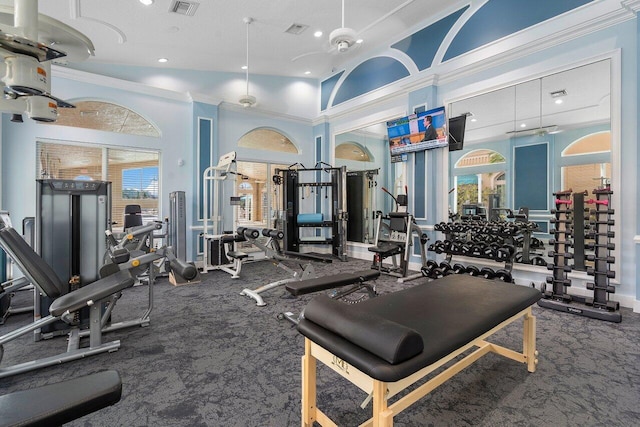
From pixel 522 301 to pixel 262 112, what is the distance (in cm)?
604

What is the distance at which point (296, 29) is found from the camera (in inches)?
196

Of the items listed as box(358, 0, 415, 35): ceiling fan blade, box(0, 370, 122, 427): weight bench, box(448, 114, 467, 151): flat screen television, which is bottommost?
box(0, 370, 122, 427): weight bench

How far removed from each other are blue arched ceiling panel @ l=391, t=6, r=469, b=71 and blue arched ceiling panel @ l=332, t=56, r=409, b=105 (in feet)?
0.89

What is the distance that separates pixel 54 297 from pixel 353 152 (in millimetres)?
6405

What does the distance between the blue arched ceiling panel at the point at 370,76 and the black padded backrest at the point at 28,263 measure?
18.9ft

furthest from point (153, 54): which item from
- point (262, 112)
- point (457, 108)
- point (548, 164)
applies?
point (548, 164)

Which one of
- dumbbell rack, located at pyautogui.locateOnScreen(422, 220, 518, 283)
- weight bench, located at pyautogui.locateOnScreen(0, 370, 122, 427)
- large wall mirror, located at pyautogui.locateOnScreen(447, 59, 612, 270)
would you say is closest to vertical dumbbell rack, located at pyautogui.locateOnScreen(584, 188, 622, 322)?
large wall mirror, located at pyautogui.locateOnScreen(447, 59, 612, 270)

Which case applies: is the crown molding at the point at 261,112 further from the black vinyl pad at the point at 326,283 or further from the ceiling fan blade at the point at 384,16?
the black vinyl pad at the point at 326,283

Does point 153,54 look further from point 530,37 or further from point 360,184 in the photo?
point 530,37

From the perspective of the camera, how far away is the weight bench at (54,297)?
209 centimetres

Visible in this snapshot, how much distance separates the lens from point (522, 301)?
1.94 metres

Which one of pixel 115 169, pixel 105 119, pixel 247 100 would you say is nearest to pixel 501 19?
pixel 247 100

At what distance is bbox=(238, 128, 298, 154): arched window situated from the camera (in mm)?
6613

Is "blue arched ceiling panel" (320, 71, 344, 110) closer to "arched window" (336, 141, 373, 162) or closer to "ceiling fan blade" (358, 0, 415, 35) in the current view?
"arched window" (336, 141, 373, 162)
